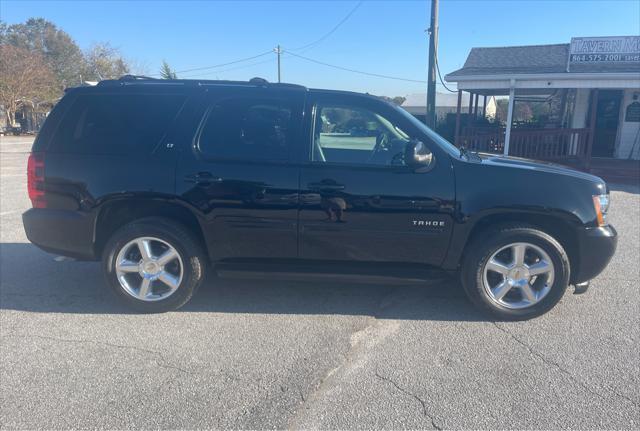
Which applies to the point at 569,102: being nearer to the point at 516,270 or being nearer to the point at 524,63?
the point at 524,63

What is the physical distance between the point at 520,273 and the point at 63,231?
156 inches

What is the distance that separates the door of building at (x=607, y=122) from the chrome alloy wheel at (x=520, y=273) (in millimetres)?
14303

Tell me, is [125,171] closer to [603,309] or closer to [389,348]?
[389,348]

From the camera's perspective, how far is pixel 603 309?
13.2 ft

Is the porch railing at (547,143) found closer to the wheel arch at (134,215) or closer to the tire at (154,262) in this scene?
the wheel arch at (134,215)

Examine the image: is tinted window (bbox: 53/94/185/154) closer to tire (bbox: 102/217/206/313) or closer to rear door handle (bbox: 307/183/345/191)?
tire (bbox: 102/217/206/313)

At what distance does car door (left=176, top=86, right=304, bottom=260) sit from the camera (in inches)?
148

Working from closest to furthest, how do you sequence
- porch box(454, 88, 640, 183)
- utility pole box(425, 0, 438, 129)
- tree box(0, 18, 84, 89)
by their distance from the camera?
1. porch box(454, 88, 640, 183)
2. utility pole box(425, 0, 438, 129)
3. tree box(0, 18, 84, 89)

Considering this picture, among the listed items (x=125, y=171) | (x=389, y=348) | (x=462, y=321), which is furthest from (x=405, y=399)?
(x=125, y=171)

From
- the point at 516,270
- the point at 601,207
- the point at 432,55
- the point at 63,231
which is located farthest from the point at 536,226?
the point at 432,55

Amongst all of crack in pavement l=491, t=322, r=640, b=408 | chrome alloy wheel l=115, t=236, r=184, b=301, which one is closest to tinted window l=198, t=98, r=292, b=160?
chrome alloy wheel l=115, t=236, r=184, b=301

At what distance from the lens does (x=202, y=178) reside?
379cm

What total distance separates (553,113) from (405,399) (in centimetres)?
2239

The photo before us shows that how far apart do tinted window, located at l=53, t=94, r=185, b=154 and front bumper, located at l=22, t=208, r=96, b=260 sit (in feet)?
1.91
